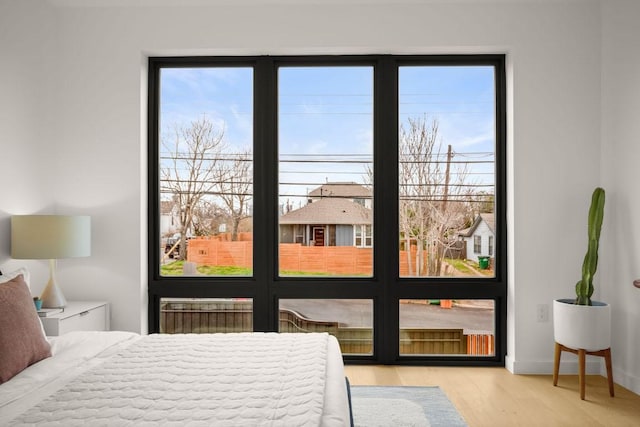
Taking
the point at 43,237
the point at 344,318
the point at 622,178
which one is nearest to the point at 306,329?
the point at 344,318

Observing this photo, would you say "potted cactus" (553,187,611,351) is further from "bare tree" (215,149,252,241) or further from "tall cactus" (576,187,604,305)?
"bare tree" (215,149,252,241)

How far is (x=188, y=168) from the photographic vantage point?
12.2 feet

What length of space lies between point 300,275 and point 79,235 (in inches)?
64.0

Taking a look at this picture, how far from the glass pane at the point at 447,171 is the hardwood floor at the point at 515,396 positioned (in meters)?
0.76

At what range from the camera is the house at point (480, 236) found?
3.64m

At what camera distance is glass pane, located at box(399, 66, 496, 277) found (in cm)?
364

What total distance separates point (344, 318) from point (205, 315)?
3.70 feet

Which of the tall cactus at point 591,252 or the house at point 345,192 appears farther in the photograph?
the house at point 345,192

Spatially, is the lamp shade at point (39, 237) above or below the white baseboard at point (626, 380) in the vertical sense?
above

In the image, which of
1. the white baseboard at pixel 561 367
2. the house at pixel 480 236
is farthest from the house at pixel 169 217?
the white baseboard at pixel 561 367

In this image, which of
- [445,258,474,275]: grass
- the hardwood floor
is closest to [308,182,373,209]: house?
[445,258,474,275]: grass

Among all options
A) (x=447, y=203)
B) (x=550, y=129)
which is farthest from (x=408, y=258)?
(x=550, y=129)

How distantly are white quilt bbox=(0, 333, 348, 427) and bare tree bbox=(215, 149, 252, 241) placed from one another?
153 cm

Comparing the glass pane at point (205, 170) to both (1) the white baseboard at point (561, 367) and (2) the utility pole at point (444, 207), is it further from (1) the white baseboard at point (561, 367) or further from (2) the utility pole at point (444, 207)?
(1) the white baseboard at point (561, 367)
